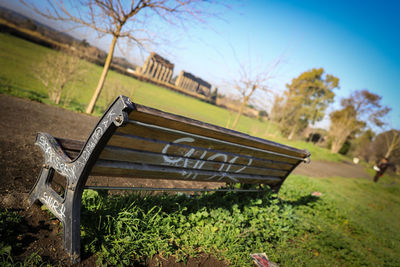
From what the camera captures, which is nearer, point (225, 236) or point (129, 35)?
point (225, 236)

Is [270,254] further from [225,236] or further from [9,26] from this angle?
[9,26]

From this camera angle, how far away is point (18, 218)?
1583 millimetres

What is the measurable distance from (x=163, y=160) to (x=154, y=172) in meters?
0.14

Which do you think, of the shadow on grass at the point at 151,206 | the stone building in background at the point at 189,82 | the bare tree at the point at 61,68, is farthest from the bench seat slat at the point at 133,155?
the bare tree at the point at 61,68

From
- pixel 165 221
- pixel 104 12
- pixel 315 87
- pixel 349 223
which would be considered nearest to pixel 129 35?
pixel 104 12

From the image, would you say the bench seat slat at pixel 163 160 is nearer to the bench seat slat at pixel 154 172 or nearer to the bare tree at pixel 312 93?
the bench seat slat at pixel 154 172

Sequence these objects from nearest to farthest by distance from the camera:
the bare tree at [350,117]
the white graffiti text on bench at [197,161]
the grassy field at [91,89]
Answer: the white graffiti text on bench at [197,161], the grassy field at [91,89], the bare tree at [350,117]

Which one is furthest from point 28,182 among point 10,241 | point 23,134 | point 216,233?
point 216,233

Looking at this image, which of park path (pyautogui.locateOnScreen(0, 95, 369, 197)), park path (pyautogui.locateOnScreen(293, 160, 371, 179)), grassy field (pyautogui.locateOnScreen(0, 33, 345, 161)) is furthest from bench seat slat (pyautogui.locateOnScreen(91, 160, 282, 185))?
park path (pyautogui.locateOnScreen(293, 160, 371, 179))

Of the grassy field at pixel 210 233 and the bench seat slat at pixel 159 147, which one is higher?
the bench seat slat at pixel 159 147

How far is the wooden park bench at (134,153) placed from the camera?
1.22m

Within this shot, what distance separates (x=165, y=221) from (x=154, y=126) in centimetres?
123

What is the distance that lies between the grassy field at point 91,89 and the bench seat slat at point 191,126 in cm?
174

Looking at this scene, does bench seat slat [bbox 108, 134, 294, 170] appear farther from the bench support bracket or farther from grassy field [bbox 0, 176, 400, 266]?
grassy field [bbox 0, 176, 400, 266]
